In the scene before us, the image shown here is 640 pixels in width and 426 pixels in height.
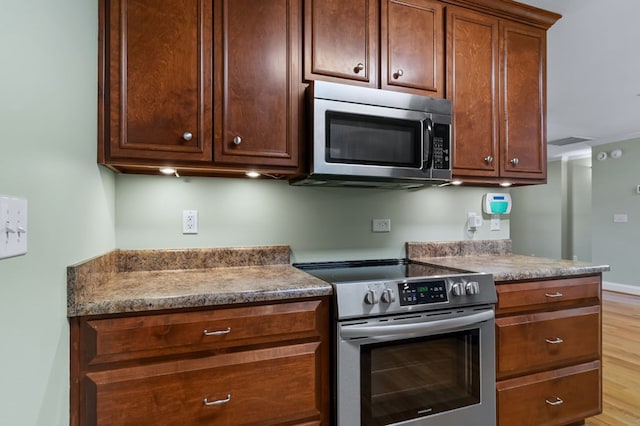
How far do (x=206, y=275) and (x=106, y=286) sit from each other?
40 centimetres

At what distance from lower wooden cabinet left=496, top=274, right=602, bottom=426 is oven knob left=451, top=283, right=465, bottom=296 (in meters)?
0.27

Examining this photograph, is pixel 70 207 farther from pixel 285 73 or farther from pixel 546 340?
pixel 546 340

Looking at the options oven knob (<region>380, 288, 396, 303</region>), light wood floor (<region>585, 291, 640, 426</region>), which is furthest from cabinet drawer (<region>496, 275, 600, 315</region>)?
light wood floor (<region>585, 291, 640, 426</region>)

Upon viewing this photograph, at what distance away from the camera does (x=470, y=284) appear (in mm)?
1530

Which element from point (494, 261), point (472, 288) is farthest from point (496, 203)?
point (472, 288)

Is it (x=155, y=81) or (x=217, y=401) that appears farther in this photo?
(x=155, y=81)

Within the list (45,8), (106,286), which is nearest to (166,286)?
(106,286)

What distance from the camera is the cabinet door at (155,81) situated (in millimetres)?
1362

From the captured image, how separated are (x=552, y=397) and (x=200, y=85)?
2.30 m

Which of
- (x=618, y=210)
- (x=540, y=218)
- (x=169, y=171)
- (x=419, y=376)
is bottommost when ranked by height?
(x=419, y=376)

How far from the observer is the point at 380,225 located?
6.99 ft

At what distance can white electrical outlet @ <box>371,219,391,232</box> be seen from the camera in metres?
2.12

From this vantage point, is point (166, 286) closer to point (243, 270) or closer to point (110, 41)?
point (243, 270)

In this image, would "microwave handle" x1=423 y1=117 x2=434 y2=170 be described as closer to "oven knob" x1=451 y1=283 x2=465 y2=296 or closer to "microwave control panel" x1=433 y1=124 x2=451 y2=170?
"microwave control panel" x1=433 y1=124 x2=451 y2=170
